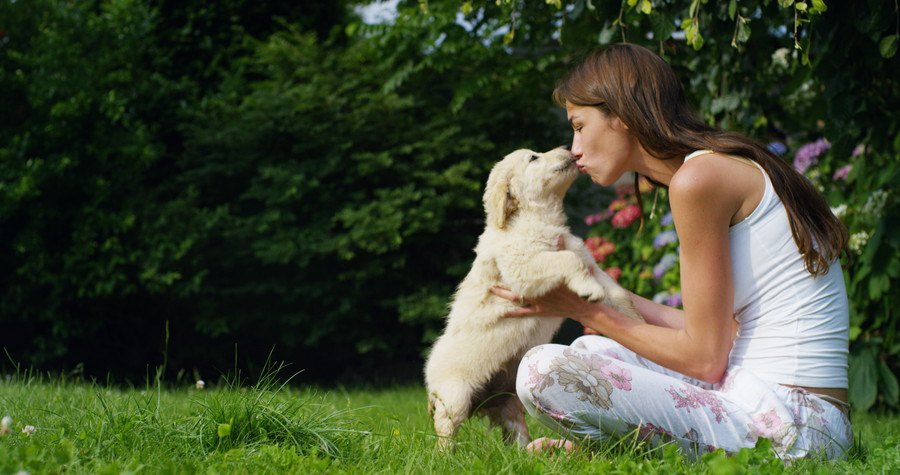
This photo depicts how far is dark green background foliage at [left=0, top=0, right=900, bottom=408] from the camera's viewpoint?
22.1ft

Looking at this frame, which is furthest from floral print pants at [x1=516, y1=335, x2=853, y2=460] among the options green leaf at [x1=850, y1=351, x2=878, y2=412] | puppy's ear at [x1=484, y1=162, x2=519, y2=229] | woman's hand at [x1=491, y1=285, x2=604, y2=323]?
green leaf at [x1=850, y1=351, x2=878, y2=412]

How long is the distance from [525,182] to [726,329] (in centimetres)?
115

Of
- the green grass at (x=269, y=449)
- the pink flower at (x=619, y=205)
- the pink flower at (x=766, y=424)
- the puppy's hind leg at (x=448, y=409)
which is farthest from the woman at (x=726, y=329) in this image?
the pink flower at (x=619, y=205)

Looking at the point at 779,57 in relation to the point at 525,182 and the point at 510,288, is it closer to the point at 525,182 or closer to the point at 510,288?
the point at 525,182

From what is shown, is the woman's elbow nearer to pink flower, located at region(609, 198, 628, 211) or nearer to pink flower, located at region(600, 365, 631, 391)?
pink flower, located at region(600, 365, 631, 391)

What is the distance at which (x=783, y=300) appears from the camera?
249 centimetres

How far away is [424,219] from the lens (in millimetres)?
7082

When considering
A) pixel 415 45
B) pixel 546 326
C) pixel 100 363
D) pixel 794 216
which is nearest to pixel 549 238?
pixel 546 326

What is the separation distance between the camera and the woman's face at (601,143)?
271cm

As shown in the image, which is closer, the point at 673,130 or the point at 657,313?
the point at 673,130

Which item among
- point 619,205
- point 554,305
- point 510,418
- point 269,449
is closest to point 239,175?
point 619,205

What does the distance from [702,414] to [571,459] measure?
0.39 m

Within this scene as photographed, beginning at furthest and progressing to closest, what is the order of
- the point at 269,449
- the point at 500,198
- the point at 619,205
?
1. the point at 619,205
2. the point at 500,198
3. the point at 269,449

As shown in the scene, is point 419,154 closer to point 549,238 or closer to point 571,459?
point 549,238
